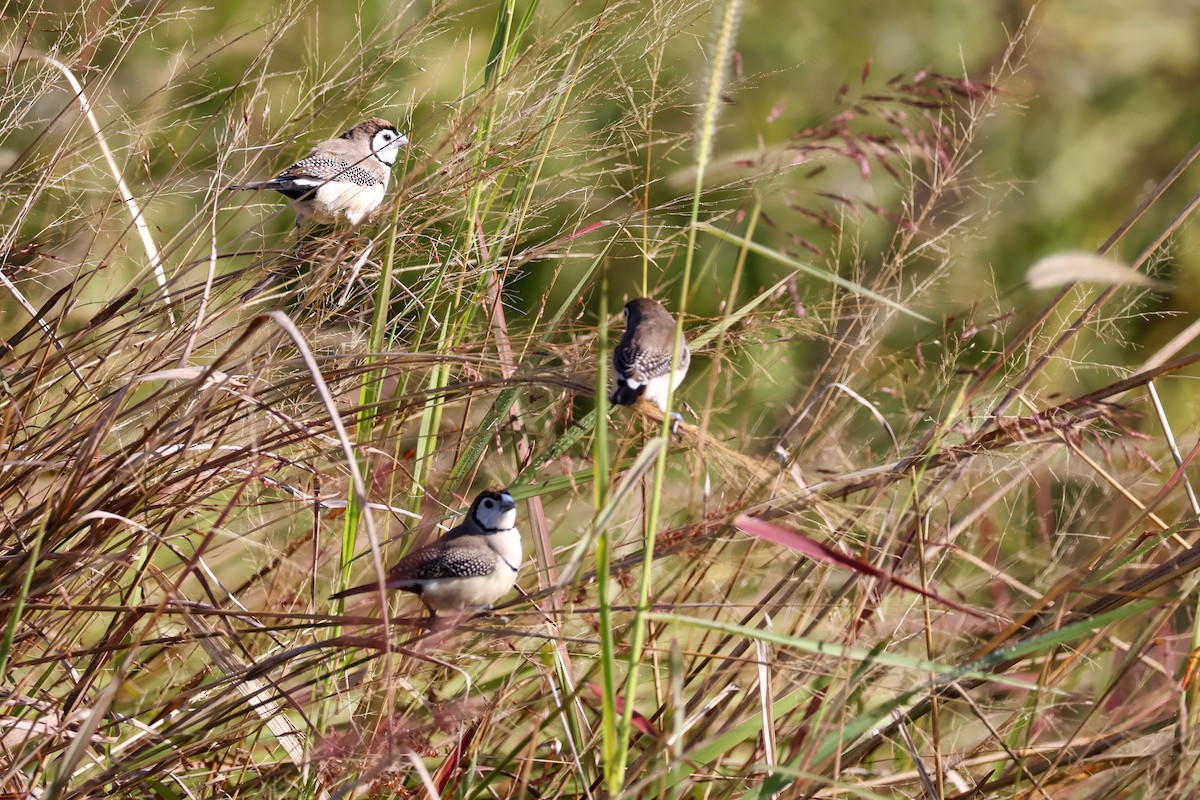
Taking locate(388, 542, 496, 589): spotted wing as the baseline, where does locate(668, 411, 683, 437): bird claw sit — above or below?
above

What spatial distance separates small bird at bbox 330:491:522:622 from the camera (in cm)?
225

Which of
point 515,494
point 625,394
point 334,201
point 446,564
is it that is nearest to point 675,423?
point 625,394

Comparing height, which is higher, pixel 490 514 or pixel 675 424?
pixel 675 424

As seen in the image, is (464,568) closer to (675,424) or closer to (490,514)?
(490,514)

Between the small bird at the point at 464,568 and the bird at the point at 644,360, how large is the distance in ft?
1.28

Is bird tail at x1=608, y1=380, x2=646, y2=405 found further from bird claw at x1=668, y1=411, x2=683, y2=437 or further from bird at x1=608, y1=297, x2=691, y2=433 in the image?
bird claw at x1=668, y1=411, x2=683, y2=437

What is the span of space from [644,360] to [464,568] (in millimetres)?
619

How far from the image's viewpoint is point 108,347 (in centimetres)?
224

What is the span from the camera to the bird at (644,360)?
256cm

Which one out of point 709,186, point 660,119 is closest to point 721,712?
point 709,186

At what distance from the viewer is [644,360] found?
2.57m

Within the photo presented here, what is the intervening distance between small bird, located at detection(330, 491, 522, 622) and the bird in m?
0.39

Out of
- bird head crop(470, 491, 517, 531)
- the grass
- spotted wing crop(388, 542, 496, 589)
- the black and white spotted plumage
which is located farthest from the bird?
spotted wing crop(388, 542, 496, 589)

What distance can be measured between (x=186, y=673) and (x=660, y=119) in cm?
392
